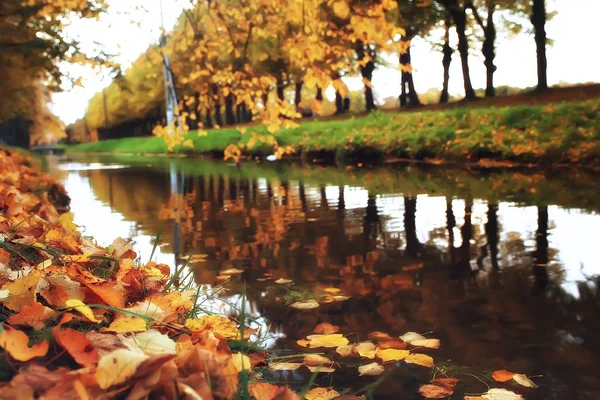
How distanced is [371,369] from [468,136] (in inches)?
604

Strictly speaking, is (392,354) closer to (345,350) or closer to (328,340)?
(345,350)

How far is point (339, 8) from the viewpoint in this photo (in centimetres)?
466

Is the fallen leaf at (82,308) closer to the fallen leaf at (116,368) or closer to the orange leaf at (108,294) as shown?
the orange leaf at (108,294)

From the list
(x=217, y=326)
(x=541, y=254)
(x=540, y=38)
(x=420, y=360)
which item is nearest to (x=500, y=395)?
(x=420, y=360)

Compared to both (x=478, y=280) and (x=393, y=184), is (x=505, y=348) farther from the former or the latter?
(x=393, y=184)

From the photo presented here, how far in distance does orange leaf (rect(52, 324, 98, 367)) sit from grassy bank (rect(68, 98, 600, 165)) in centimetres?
937

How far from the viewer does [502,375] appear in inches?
107

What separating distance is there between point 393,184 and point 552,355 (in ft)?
32.1

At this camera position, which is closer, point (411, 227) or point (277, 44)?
point (277, 44)

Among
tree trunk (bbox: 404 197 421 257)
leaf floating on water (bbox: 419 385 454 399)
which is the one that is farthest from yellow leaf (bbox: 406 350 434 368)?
tree trunk (bbox: 404 197 421 257)

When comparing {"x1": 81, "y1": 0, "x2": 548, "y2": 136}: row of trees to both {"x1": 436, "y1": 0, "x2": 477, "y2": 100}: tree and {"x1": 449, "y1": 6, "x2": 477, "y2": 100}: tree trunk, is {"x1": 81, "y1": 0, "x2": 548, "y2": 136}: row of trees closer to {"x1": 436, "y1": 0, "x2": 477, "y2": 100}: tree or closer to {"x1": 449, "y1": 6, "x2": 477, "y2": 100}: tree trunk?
{"x1": 436, "y1": 0, "x2": 477, "y2": 100}: tree

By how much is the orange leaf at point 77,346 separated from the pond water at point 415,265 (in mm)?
816

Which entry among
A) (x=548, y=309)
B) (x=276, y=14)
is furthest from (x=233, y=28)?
(x=548, y=309)

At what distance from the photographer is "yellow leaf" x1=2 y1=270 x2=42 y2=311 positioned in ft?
6.40
